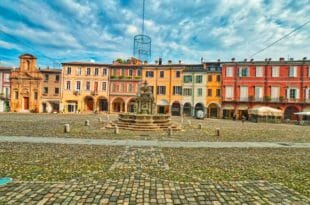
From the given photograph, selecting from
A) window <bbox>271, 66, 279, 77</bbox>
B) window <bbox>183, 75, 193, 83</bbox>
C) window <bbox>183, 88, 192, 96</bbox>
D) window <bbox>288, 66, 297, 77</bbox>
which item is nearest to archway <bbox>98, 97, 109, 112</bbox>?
window <bbox>183, 88, 192, 96</bbox>

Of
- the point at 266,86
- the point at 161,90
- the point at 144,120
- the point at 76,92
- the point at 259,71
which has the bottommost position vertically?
the point at 144,120

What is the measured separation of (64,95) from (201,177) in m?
44.7

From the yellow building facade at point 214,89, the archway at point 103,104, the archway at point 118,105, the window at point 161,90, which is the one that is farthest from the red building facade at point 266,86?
the archway at point 103,104

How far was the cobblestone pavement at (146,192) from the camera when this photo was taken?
436cm

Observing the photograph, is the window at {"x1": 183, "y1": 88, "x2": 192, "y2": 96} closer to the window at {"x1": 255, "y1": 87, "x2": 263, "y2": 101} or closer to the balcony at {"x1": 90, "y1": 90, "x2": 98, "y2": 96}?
the window at {"x1": 255, "y1": 87, "x2": 263, "y2": 101}

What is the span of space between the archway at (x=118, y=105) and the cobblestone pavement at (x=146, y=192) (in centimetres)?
4165

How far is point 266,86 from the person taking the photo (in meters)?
39.9

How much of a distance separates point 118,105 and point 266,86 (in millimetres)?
30347

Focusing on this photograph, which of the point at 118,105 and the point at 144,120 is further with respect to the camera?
the point at 118,105

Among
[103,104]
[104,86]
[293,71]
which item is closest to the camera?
[293,71]

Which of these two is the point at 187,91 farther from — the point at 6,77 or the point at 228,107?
the point at 6,77

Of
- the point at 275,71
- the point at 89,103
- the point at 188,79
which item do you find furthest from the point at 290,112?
the point at 89,103

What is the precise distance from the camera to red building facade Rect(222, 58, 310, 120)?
126 feet

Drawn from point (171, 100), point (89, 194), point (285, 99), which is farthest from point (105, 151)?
point (285, 99)
